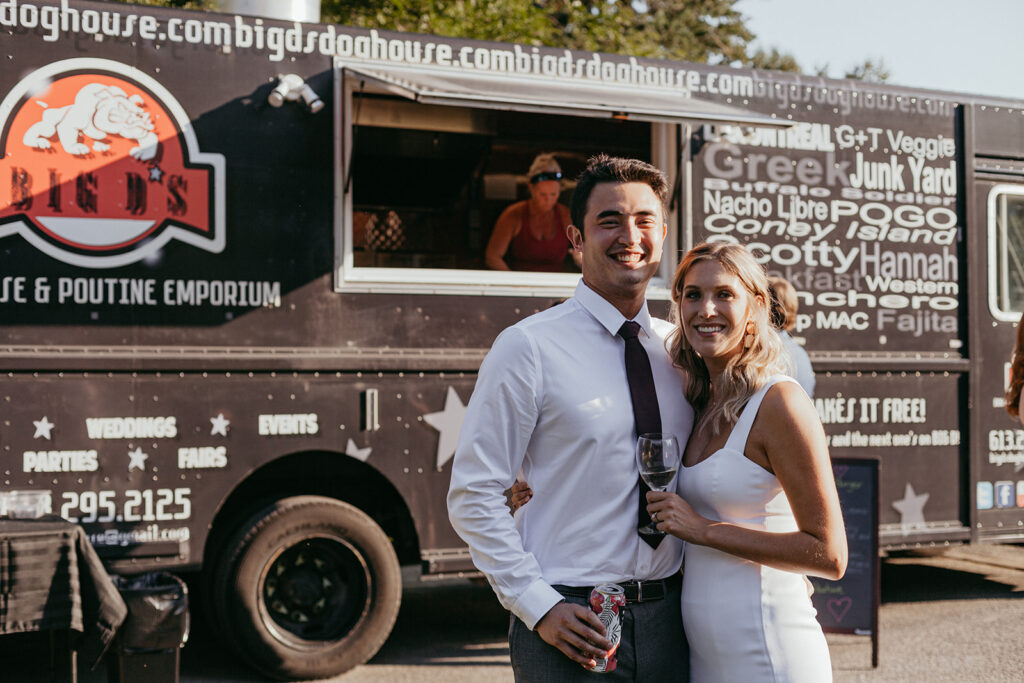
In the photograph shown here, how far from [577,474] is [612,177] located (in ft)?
2.38

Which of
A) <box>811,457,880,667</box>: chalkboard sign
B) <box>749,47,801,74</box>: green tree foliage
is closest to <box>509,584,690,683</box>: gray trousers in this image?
<box>811,457,880,667</box>: chalkboard sign

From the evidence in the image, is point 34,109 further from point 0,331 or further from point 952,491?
point 952,491

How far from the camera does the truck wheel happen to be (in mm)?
5027

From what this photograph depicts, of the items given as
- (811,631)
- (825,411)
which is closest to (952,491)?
(825,411)

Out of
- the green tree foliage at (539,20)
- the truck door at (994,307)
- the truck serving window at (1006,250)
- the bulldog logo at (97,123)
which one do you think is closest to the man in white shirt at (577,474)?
the bulldog logo at (97,123)

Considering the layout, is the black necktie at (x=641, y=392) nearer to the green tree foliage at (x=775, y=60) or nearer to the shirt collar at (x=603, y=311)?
the shirt collar at (x=603, y=311)

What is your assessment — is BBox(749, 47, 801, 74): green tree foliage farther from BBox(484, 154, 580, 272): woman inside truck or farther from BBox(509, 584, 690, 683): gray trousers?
BBox(509, 584, 690, 683): gray trousers

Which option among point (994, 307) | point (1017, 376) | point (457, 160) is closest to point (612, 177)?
point (1017, 376)

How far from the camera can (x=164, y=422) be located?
4.84 m

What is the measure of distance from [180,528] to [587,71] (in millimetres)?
3229

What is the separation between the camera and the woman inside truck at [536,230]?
5.92 meters

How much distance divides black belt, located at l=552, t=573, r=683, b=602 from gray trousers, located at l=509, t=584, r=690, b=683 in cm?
1

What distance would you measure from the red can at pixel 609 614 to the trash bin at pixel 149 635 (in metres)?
2.94

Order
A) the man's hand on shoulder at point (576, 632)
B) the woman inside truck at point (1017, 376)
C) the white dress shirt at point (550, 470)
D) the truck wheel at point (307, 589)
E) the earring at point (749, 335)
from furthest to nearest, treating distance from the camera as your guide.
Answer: the truck wheel at point (307, 589), the woman inside truck at point (1017, 376), the earring at point (749, 335), the white dress shirt at point (550, 470), the man's hand on shoulder at point (576, 632)
